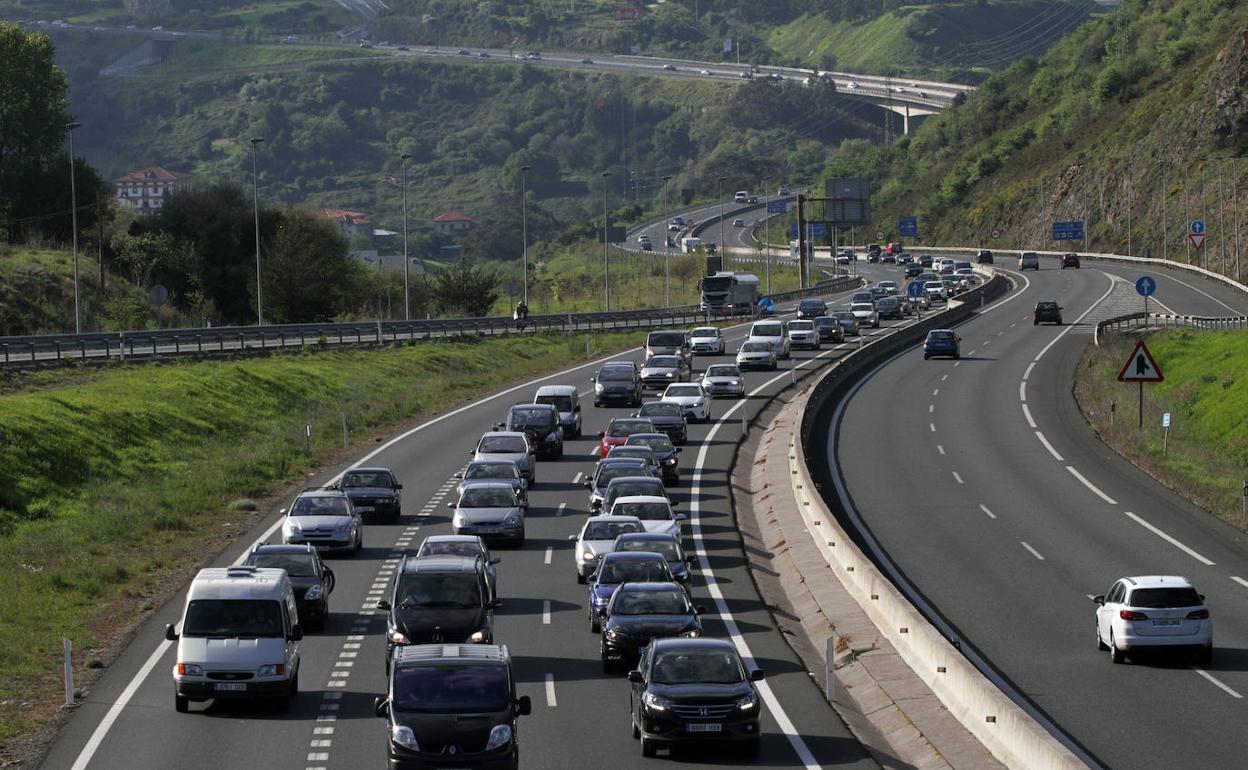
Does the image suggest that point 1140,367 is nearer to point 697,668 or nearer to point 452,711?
point 697,668

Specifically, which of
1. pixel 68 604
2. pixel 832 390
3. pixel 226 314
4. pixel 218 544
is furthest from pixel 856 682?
pixel 226 314

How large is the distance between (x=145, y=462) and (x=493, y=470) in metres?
16.1

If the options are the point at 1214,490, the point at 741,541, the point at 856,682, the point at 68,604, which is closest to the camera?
the point at 856,682

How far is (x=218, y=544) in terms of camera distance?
41656mm

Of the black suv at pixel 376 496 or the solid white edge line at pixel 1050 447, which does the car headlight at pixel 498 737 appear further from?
the solid white edge line at pixel 1050 447

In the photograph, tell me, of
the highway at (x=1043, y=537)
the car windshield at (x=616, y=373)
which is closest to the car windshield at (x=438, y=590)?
the highway at (x=1043, y=537)

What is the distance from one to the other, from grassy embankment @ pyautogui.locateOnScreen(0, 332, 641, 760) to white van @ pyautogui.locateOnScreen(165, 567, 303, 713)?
259cm

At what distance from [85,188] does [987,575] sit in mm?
93854

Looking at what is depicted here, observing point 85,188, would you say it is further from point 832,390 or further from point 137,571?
point 137,571

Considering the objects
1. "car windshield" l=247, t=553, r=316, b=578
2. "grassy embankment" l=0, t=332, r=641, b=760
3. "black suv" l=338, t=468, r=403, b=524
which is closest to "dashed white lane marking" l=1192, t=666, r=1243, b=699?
"car windshield" l=247, t=553, r=316, b=578

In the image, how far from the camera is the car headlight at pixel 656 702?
71.9 ft

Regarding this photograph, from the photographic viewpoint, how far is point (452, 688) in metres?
20.9

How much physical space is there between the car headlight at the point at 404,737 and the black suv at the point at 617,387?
4773 cm

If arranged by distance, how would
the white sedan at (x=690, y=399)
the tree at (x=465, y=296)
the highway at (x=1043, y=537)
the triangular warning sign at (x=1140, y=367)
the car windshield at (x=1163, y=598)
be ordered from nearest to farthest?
1. the highway at (x=1043, y=537)
2. the car windshield at (x=1163, y=598)
3. the triangular warning sign at (x=1140, y=367)
4. the white sedan at (x=690, y=399)
5. the tree at (x=465, y=296)
